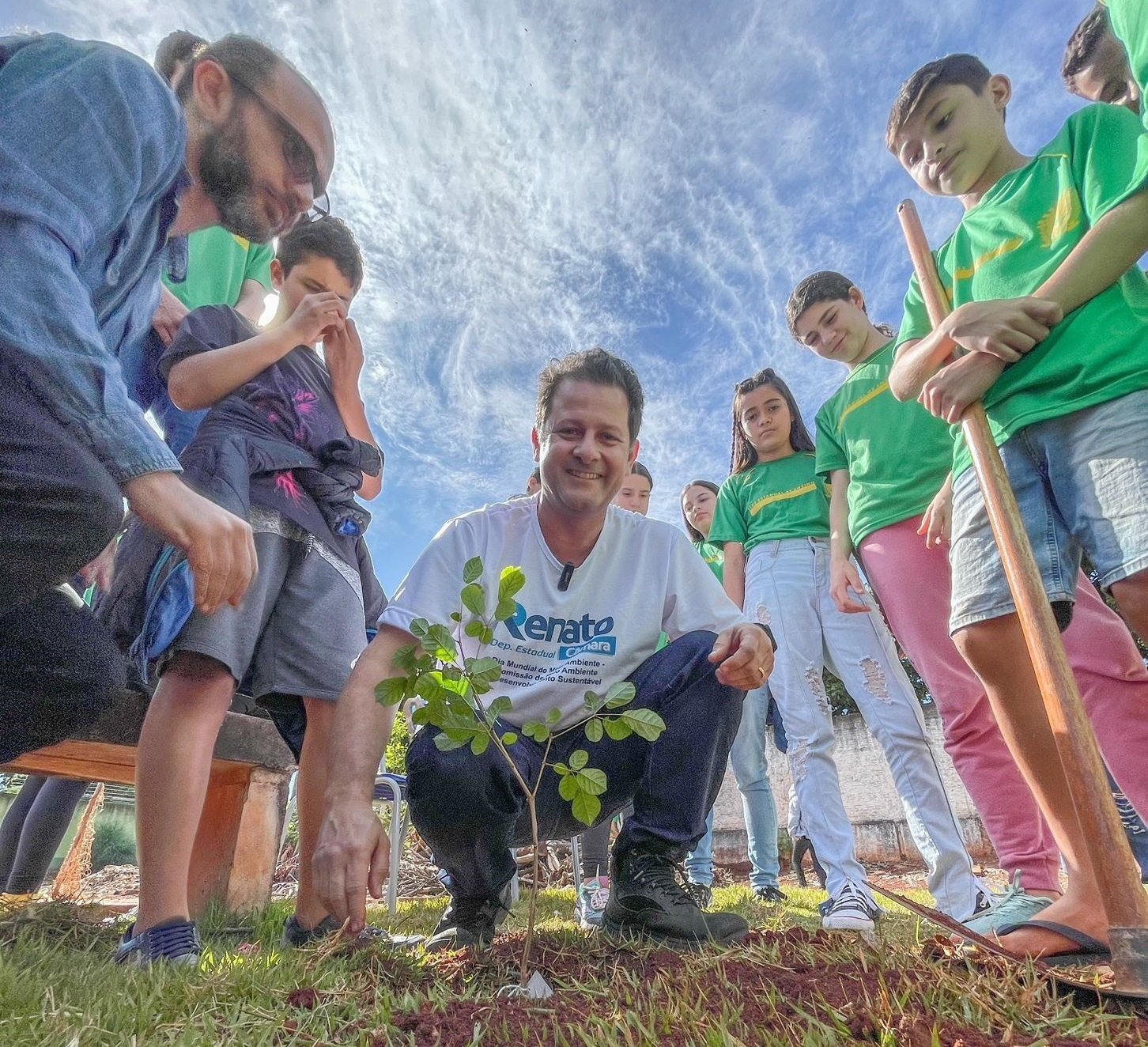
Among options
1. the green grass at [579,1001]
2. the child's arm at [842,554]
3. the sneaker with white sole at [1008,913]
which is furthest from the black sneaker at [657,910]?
the child's arm at [842,554]

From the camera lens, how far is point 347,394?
8.91 ft

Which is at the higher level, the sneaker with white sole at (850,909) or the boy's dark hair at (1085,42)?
the boy's dark hair at (1085,42)

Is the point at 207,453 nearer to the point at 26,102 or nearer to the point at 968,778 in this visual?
the point at 26,102

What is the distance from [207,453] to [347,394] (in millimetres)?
746

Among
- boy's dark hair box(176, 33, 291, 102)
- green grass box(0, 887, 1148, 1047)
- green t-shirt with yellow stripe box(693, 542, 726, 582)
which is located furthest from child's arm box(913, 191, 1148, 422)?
green t-shirt with yellow stripe box(693, 542, 726, 582)

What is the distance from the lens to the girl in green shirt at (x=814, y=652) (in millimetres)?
2578

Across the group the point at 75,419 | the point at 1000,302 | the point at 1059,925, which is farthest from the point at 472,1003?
the point at 1000,302

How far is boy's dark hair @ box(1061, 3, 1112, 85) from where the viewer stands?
8.17 feet

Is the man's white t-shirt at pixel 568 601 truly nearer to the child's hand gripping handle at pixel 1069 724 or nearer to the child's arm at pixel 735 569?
the child's hand gripping handle at pixel 1069 724

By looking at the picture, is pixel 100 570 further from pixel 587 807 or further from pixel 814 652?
pixel 814 652

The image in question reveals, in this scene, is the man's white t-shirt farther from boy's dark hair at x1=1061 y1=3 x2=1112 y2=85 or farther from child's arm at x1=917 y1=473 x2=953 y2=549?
boy's dark hair at x1=1061 y1=3 x2=1112 y2=85

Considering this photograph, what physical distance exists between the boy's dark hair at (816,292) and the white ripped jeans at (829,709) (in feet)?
3.74

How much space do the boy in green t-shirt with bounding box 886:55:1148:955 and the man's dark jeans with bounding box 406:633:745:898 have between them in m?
0.74

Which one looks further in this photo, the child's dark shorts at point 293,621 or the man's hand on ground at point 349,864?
the child's dark shorts at point 293,621
